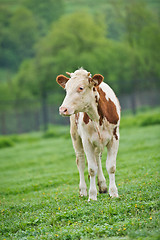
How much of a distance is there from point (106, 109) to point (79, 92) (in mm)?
876

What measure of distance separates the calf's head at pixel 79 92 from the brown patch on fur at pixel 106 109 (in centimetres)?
32

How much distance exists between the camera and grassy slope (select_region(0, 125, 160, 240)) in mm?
5898

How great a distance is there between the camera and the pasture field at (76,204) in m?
5.88

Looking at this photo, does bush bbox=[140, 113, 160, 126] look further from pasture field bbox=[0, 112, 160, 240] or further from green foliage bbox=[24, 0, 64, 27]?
green foliage bbox=[24, 0, 64, 27]

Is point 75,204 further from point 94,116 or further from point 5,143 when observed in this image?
point 5,143

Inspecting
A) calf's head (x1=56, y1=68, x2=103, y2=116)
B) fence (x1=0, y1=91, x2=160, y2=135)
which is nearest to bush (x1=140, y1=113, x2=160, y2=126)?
fence (x1=0, y1=91, x2=160, y2=135)

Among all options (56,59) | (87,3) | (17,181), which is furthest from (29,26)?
(17,181)

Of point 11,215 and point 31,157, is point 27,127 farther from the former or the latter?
point 11,215

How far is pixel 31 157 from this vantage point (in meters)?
18.5

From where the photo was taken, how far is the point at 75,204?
754 cm

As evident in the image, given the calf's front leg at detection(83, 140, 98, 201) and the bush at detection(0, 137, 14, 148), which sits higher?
the calf's front leg at detection(83, 140, 98, 201)

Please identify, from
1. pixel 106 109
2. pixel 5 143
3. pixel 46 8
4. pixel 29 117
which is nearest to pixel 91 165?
pixel 106 109

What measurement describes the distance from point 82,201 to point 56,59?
33.6 meters

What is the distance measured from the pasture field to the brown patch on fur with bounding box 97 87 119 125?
5.07 ft
